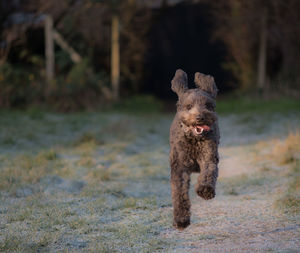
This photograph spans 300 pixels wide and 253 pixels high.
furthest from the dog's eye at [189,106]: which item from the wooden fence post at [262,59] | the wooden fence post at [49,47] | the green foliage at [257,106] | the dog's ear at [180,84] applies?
the wooden fence post at [262,59]

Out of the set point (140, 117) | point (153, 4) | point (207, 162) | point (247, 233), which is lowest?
point (140, 117)

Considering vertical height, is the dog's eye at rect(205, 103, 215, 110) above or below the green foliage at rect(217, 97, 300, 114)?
above

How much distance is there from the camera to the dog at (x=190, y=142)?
3746 mm

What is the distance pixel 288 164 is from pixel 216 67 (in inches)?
568

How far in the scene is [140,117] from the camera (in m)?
13.2

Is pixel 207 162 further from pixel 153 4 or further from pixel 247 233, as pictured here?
pixel 153 4

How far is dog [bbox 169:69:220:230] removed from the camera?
375cm

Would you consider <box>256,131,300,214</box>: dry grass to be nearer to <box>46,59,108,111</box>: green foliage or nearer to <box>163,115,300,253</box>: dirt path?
<box>163,115,300,253</box>: dirt path

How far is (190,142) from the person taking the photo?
4008 mm

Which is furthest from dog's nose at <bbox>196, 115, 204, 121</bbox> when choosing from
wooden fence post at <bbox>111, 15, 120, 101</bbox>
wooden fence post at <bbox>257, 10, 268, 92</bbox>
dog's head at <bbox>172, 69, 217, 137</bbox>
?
wooden fence post at <bbox>257, 10, 268, 92</bbox>

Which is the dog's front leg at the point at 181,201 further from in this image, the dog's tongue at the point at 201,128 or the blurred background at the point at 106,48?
the blurred background at the point at 106,48

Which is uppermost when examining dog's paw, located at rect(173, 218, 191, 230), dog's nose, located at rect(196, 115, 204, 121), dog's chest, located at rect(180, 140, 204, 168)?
dog's nose, located at rect(196, 115, 204, 121)

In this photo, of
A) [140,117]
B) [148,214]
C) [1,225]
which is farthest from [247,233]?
[140,117]

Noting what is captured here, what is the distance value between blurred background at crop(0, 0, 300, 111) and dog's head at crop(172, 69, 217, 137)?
10327 mm
